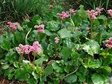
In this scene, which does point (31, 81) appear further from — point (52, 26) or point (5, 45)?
point (52, 26)

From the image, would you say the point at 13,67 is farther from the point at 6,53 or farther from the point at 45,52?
the point at 45,52

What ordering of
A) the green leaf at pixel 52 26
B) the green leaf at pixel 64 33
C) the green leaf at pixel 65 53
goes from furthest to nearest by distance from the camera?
the green leaf at pixel 52 26
the green leaf at pixel 64 33
the green leaf at pixel 65 53

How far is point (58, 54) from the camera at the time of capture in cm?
295

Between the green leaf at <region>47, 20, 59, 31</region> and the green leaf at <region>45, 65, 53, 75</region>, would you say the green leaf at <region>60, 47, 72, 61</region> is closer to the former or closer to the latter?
the green leaf at <region>45, 65, 53, 75</region>

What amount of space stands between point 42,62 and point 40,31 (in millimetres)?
350

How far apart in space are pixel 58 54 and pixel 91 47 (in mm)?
383

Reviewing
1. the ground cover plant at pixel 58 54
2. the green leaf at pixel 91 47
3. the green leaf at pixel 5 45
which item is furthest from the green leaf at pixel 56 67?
the green leaf at pixel 5 45

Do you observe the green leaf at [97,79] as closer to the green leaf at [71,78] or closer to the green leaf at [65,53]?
the green leaf at [71,78]

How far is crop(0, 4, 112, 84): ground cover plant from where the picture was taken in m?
2.68

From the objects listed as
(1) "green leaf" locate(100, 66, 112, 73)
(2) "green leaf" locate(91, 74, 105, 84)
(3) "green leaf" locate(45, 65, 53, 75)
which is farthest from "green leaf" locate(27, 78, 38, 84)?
(1) "green leaf" locate(100, 66, 112, 73)

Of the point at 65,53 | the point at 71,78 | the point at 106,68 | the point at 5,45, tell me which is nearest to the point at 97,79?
the point at 106,68

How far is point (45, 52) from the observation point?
292 centimetres

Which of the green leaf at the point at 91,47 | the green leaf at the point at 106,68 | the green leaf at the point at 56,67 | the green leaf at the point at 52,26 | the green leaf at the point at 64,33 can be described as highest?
the green leaf at the point at 52,26

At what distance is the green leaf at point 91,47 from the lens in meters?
2.84
